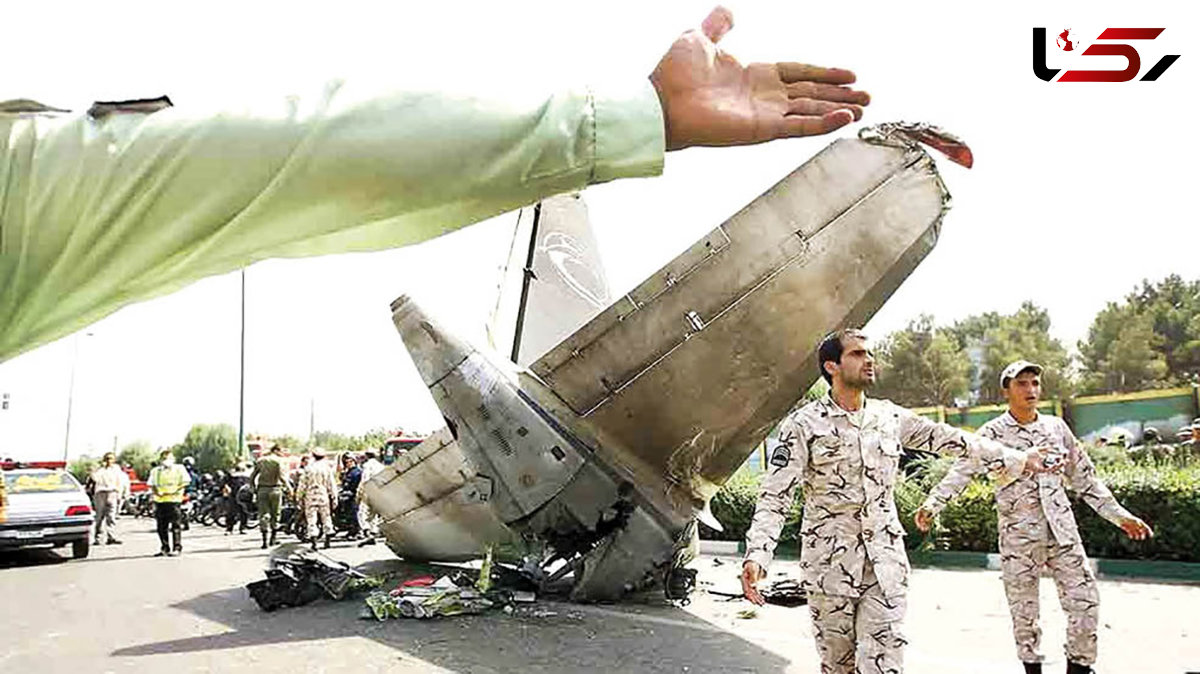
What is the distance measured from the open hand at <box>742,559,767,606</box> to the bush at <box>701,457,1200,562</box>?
6.73 m

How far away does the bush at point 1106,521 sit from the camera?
10898mm

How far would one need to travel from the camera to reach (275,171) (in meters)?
0.98

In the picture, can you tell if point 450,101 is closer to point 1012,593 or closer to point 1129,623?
point 1012,593

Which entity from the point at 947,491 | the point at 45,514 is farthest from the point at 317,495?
the point at 947,491

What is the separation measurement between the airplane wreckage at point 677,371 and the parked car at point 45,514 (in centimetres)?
981

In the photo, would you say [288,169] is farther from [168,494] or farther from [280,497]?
[280,497]

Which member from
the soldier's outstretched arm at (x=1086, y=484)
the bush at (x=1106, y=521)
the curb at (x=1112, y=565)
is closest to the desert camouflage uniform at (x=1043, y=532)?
the soldier's outstretched arm at (x=1086, y=484)

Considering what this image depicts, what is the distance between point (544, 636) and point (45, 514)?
11510mm

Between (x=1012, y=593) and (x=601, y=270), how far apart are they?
10045 mm

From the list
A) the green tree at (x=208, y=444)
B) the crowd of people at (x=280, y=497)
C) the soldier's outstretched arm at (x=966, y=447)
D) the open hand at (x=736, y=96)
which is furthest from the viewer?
the green tree at (x=208, y=444)

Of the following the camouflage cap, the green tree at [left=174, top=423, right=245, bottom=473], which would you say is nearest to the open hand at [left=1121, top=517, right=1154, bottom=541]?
the camouflage cap

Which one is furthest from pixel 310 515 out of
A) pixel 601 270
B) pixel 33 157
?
pixel 33 157

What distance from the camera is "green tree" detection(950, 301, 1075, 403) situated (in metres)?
49.9

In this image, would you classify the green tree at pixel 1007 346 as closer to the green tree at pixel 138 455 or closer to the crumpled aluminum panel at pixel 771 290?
the crumpled aluminum panel at pixel 771 290
